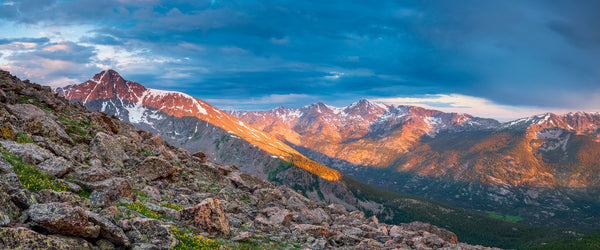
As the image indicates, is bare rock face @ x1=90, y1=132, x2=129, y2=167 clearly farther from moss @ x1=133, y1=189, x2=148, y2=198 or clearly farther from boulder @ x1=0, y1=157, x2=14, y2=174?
boulder @ x1=0, y1=157, x2=14, y2=174

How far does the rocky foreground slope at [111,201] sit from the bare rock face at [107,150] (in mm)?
107

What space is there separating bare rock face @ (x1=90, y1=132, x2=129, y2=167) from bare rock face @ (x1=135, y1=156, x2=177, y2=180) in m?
2.23

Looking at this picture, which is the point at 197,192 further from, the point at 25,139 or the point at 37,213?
the point at 37,213

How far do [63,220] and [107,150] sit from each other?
82.4 feet

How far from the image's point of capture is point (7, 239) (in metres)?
10.1

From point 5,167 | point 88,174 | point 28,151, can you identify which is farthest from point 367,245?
point 28,151

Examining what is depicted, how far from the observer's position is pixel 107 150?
3362cm

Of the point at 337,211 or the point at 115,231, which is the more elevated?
the point at 115,231

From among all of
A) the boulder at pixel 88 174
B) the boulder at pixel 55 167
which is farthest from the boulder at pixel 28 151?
the boulder at pixel 88 174

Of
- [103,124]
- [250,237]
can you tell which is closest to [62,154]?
[250,237]

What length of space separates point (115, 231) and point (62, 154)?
1678 cm

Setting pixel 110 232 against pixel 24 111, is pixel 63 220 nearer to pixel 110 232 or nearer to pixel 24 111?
pixel 110 232

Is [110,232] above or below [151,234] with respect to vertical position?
above

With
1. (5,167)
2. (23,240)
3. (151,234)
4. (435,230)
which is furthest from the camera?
(435,230)
